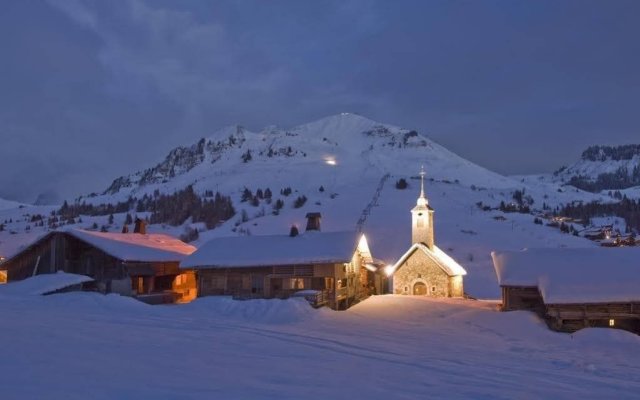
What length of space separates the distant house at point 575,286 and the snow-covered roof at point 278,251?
1005 cm

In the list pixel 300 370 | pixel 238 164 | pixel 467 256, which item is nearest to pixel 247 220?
pixel 467 256

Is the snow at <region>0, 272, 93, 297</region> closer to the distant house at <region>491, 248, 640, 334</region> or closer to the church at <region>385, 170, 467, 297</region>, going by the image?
the church at <region>385, 170, 467, 297</region>

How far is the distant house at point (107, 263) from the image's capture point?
36312mm

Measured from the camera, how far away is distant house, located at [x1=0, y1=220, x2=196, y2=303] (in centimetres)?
3631

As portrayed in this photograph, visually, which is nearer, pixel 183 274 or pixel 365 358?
pixel 365 358

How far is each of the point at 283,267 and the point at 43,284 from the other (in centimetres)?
1542

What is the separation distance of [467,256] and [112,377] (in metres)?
50.6

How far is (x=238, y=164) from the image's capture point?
554ft

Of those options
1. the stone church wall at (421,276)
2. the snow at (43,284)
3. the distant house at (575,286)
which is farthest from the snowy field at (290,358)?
the stone church wall at (421,276)

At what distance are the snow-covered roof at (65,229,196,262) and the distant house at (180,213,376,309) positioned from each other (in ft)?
12.6

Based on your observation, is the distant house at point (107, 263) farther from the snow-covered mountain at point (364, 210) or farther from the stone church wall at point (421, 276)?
the snow-covered mountain at point (364, 210)

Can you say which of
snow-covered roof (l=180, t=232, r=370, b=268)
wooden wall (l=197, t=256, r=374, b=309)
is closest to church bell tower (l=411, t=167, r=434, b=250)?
snow-covered roof (l=180, t=232, r=370, b=268)

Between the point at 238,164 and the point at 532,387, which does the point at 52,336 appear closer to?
the point at 532,387

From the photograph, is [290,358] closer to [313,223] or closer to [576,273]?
[576,273]
